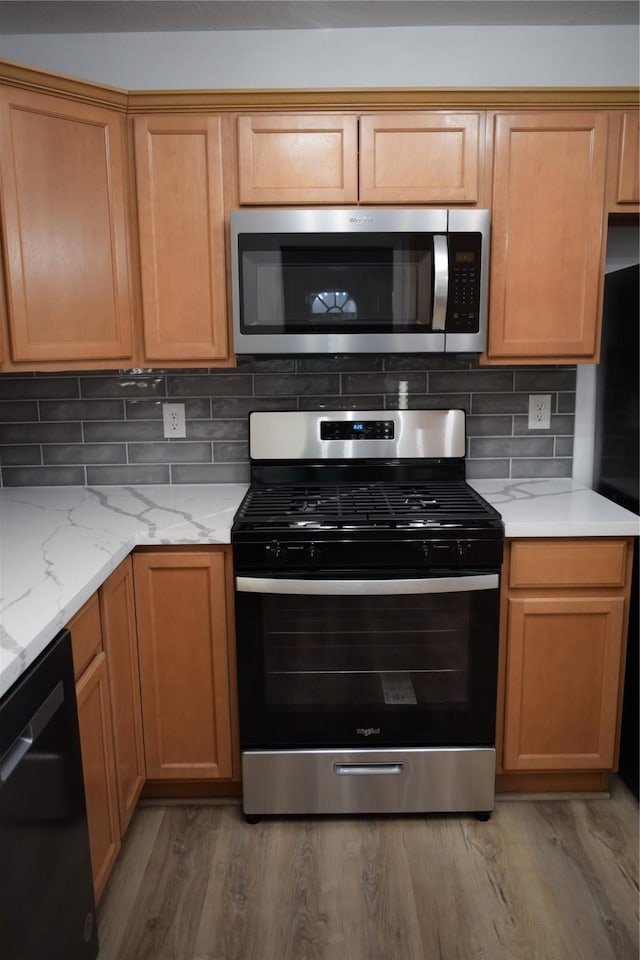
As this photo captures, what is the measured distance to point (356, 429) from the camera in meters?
2.32

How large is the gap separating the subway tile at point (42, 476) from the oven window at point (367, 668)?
3.06ft

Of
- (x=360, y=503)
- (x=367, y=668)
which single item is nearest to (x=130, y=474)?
(x=360, y=503)

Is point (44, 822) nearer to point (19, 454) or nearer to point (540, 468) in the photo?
point (19, 454)

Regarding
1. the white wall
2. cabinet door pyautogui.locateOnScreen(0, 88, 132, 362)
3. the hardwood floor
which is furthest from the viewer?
the white wall

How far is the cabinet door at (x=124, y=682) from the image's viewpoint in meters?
1.68

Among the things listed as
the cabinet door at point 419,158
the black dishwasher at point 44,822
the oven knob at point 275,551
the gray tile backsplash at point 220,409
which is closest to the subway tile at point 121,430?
the gray tile backsplash at point 220,409

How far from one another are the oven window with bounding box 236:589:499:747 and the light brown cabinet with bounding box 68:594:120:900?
1.35 feet

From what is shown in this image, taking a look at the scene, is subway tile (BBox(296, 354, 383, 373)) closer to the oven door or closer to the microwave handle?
the microwave handle

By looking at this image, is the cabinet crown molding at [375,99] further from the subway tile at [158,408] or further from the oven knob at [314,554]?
the oven knob at [314,554]

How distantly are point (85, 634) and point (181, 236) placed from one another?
4.02ft

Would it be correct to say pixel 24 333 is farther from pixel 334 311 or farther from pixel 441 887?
pixel 441 887

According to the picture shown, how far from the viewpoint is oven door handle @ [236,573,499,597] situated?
1841 mm

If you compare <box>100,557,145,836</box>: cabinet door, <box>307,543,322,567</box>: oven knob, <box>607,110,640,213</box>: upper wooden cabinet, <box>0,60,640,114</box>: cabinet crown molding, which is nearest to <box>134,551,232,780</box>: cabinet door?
<box>100,557,145,836</box>: cabinet door

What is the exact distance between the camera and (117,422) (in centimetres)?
238
